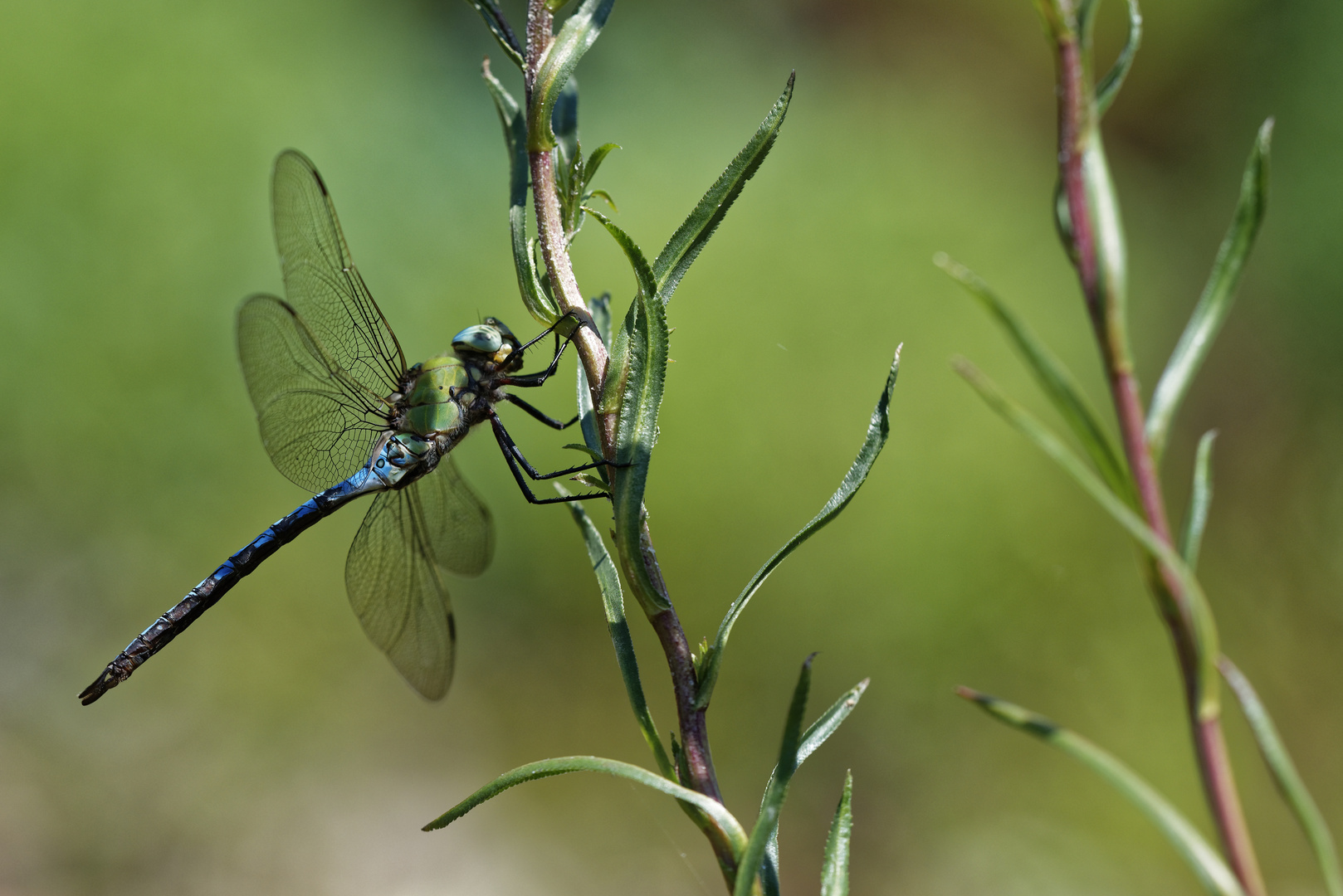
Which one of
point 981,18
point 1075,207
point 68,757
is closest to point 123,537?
point 68,757

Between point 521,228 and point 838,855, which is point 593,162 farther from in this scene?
point 838,855

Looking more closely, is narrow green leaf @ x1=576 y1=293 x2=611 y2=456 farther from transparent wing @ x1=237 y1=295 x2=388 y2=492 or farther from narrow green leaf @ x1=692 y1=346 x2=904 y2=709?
transparent wing @ x1=237 y1=295 x2=388 y2=492

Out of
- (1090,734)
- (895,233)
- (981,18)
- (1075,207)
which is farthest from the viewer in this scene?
(981,18)

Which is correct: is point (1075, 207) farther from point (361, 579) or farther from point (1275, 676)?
point (1275, 676)

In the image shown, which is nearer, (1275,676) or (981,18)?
(1275,676)

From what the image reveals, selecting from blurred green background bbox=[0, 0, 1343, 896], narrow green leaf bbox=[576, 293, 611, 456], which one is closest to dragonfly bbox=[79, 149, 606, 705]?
narrow green leaf bbox=[576, 293, 611, 456]

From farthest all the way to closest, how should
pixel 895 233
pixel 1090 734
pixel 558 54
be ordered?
pixel 895 233, pixel 1090 734, pixel 558 54

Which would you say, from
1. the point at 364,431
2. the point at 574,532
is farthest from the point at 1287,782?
the point at 574,532
